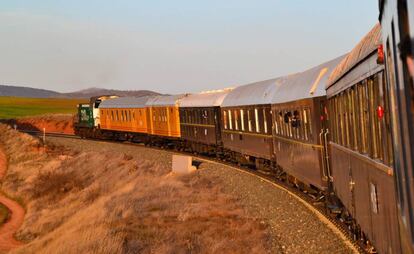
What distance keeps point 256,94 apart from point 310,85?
9496 mm

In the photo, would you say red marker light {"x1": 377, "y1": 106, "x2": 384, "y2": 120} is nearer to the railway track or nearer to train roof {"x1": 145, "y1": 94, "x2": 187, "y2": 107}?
the railway track

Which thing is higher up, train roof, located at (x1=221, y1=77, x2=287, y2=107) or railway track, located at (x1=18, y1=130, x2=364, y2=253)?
train roof, located at (x1=221, y1=77, x2=287, y2=107)

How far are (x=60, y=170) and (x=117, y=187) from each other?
9.06 meters

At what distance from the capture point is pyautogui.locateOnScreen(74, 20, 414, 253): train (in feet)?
18.5

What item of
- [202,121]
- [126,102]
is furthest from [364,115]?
[126,102]

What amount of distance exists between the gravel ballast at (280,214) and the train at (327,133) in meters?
0.52

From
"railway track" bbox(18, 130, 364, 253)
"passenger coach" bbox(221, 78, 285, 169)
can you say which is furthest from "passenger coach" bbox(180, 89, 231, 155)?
"railway track" bbox(18, 130, 364, 253)

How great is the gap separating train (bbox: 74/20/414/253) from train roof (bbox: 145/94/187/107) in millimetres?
212

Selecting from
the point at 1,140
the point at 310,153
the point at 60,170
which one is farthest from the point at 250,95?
the point at 1,140

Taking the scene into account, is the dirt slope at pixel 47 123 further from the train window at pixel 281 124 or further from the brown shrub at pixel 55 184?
the train window at pixel 281 124

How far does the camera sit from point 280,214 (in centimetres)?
1644

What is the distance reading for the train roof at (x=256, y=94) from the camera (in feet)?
74.4

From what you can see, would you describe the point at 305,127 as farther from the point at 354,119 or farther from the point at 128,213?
the point at 354,119

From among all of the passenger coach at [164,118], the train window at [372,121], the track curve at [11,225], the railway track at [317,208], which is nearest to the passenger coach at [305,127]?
the railway track at [317,208]
